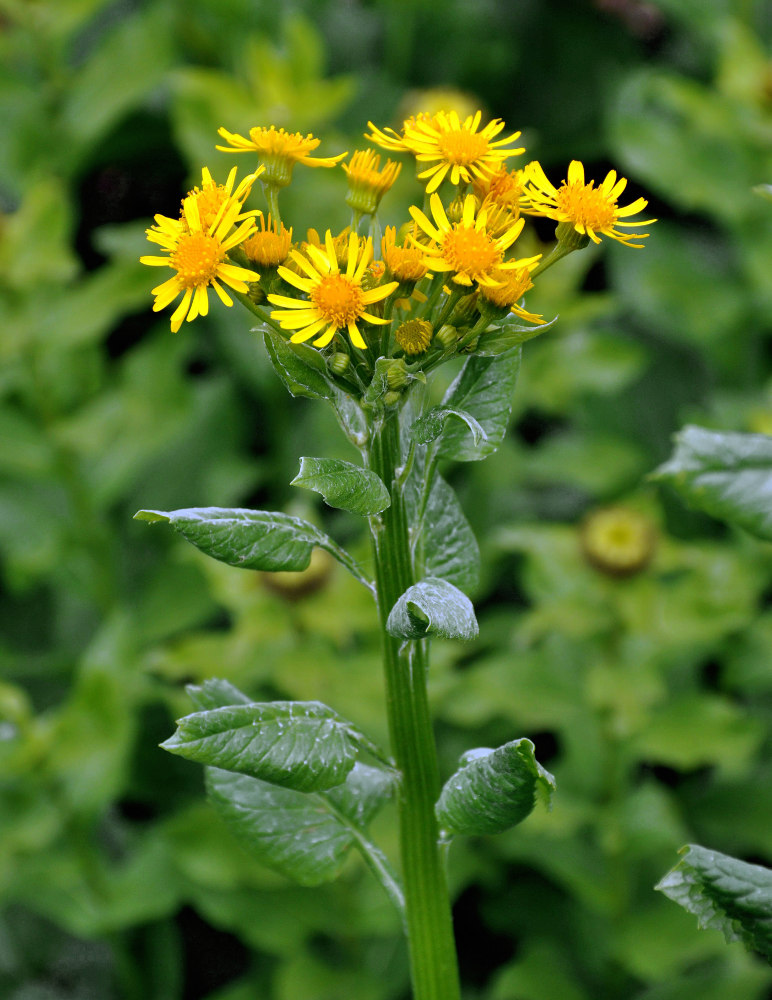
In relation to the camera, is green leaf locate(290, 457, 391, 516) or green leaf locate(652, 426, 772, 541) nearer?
green leaf locate(290, 457, 391, 516)

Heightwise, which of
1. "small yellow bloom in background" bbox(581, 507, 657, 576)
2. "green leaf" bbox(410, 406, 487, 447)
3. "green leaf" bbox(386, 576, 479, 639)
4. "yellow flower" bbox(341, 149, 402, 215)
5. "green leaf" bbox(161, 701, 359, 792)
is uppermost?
"small yellow bloom in background" bbox(581, 507, 657, 576)

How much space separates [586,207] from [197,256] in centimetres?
22

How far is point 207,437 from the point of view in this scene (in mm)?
1997

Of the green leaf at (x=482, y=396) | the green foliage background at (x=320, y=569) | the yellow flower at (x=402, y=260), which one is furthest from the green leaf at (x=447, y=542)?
the green foliage background at (x=320, y=569)

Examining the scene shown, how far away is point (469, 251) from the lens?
1.82ft

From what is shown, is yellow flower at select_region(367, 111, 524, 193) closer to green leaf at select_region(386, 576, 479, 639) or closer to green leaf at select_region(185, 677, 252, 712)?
green leaf at select_region(386, 576, 479, 639)

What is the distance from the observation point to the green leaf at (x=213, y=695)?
0.68 m

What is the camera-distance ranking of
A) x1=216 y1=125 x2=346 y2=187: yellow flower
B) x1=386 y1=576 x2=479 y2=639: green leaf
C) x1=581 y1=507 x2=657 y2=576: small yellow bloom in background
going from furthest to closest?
x1=581 y1=507 x2=657 y2=576: small yellow bloom in background < x1=216 y1=125 x2=346 y2=187: yellow flower < x1=386 y1=576 x2=479 y2=639: green leaf

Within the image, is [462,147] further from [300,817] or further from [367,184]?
[300,817]

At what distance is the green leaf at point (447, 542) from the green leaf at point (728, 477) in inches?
6.4

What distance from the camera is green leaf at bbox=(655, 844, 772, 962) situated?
642 mm

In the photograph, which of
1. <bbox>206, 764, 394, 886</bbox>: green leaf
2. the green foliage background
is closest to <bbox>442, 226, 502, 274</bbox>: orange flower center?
<bbox>206, 764, 394, 886</bbox>: green leaf

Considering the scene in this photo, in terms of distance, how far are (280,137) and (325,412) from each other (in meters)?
1.08

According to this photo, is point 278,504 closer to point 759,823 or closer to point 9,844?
point 9,844
